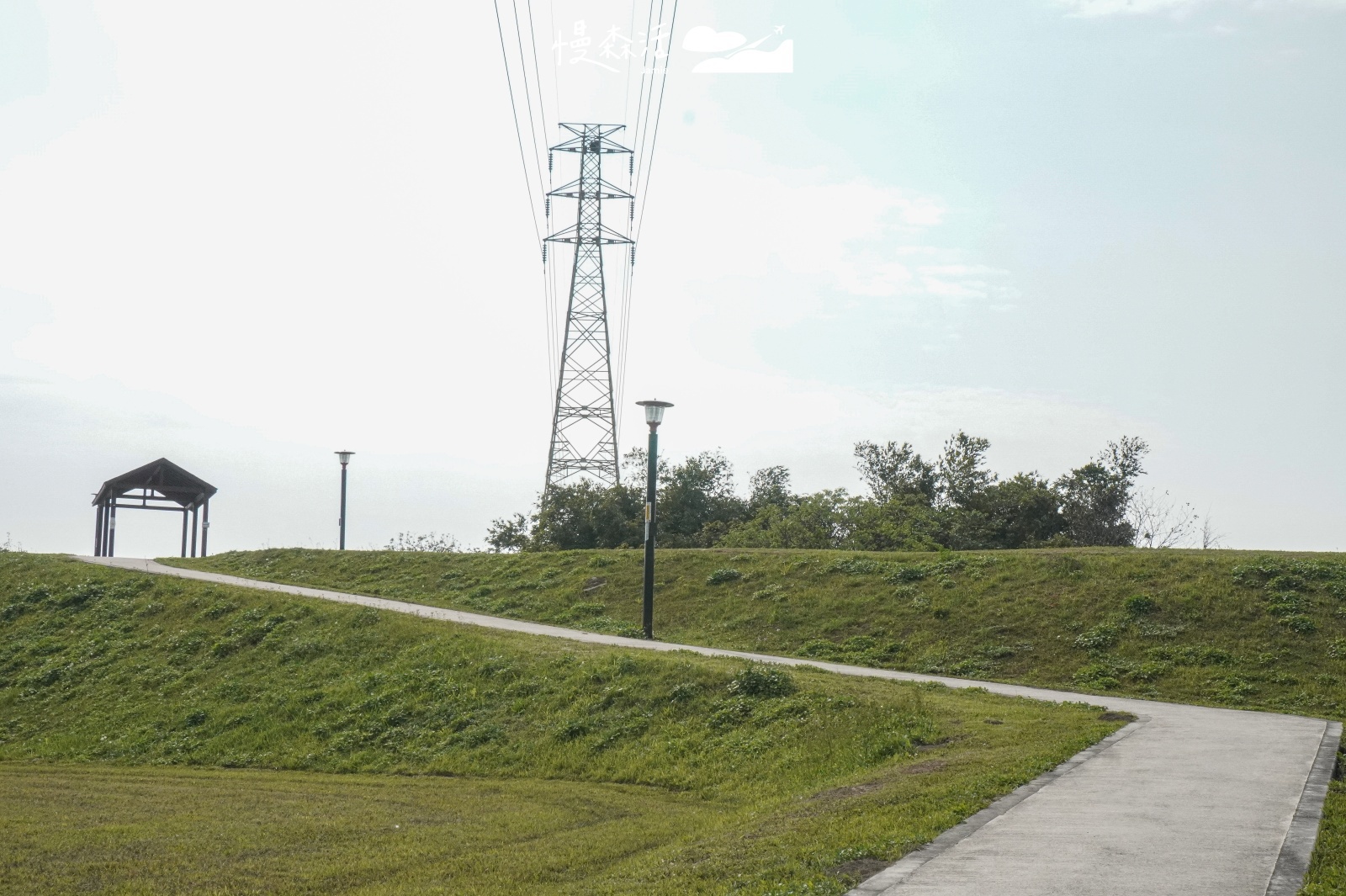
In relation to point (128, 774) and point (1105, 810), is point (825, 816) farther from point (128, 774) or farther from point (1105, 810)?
point (128, 774)

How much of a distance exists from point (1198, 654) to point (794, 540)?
1898 cm

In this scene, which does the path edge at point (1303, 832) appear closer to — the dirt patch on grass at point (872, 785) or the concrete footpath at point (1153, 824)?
the concrete footpath at point (1153, 824)

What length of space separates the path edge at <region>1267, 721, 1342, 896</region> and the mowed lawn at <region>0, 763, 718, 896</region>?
414 centimetres

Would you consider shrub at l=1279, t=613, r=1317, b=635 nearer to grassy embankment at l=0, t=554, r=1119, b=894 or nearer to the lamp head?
grassy embankment at l=0, t=554, r=1119, b=894

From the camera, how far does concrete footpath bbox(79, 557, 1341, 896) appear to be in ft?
21.2

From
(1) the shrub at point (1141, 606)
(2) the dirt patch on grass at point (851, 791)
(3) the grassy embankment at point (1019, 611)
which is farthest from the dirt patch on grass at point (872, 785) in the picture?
(1) the shrub at point (1141, 606)

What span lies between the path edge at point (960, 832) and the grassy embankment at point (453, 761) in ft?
0.55

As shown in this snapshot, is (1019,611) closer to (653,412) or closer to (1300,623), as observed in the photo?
(1300,623)

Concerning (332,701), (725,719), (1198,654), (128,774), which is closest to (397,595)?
(332,701)

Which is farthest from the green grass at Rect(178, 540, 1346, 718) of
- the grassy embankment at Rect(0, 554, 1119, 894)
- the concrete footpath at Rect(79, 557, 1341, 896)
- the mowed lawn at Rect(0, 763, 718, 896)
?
the mowed lawn at Rect(0, 763, 718, 896)

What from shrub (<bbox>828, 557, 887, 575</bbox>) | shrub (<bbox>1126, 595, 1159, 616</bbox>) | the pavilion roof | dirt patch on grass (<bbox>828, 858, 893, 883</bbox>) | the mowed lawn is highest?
the pavilion roof

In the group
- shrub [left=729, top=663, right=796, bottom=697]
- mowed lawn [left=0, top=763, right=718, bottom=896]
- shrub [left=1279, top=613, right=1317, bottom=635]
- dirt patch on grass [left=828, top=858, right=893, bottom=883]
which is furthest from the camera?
shrub [left=1279, top=613, right=1317, bottom=635]

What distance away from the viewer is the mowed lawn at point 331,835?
881 centimetres

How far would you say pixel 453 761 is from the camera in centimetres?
1519
